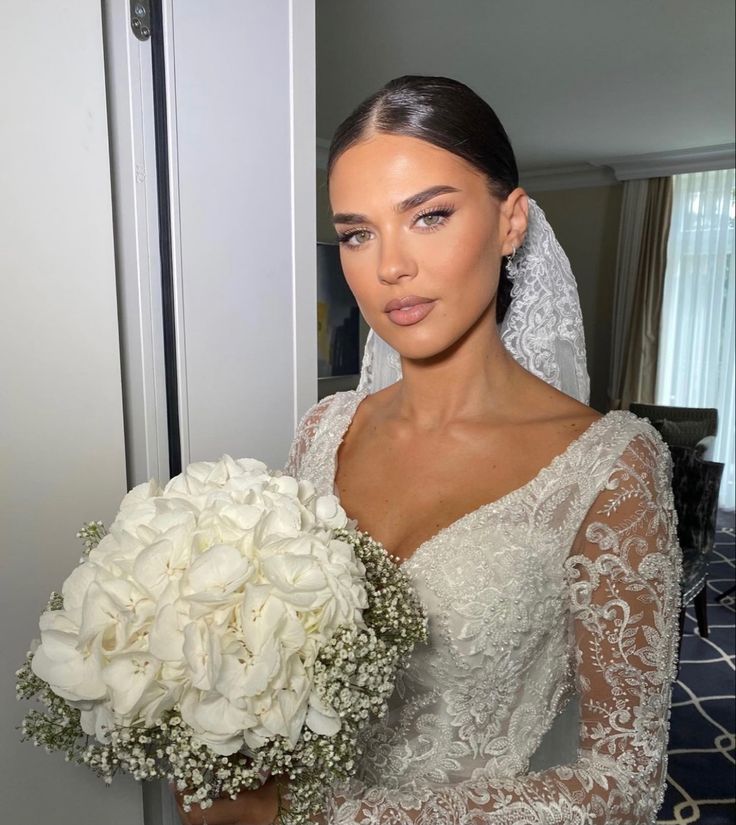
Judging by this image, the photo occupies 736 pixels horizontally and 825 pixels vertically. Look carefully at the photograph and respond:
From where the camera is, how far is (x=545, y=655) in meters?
1.26

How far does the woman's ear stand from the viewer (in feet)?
4.18

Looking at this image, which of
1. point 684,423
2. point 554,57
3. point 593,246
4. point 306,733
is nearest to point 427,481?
point 306,733

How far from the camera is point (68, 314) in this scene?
141cm

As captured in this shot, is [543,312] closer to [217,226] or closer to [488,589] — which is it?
[488,589]

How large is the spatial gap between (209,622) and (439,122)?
2.86 feet

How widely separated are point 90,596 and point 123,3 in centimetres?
131

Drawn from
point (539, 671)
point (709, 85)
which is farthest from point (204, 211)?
point (709, 85)

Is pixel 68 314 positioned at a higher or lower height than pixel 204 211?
lower

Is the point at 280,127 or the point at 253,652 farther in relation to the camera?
the point at 280,127

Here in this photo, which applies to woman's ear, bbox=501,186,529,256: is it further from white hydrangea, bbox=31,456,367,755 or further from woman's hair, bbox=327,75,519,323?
white hydrangea, bbox=31,456,367,755

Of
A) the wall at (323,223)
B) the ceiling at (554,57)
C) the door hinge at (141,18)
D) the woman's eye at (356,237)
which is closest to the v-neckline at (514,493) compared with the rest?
the woman's eye at (356,237)

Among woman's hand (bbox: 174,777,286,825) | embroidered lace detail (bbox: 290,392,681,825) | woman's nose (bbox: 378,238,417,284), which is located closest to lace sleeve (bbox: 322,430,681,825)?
embroidered lace detail (bbox: 290,392,681,825)

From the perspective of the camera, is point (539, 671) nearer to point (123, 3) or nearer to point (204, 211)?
point (204, 211)

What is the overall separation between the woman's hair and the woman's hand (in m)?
1.01
